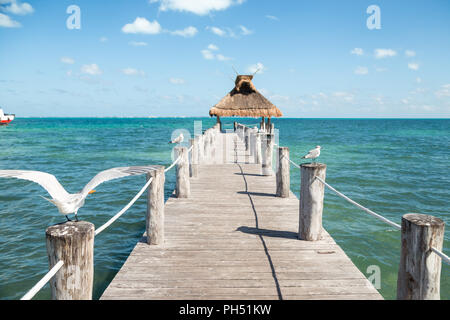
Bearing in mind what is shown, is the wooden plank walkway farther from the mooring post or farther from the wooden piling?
the mooring post

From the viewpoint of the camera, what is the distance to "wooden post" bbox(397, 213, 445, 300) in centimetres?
206

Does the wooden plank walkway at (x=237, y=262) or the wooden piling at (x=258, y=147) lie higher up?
the wooden piling at (x=258, y=147)

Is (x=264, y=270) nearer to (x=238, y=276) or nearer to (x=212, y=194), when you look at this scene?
(x=238, y=276)

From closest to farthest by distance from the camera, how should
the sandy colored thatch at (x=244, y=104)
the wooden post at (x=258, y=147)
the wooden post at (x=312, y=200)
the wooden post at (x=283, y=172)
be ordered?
the wooden post at (x=312, y=200) < the wooden post at (x=283, y=172) < the wooden post at (x=258, y=147) < the sandy colored thatch at (x=244, y=104)

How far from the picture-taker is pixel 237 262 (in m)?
4.00

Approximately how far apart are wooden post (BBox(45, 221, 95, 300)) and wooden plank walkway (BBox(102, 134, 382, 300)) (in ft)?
4.32

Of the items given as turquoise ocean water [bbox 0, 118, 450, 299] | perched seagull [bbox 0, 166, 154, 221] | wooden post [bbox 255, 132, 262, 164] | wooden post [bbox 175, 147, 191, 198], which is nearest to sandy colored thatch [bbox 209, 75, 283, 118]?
turquoise ocean water [bbox 0, 118, 450, 299]

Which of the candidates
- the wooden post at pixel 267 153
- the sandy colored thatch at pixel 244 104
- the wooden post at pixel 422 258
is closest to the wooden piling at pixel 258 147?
the wooden post at pixel 267 153

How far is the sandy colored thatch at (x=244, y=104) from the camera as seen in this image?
22.8 m

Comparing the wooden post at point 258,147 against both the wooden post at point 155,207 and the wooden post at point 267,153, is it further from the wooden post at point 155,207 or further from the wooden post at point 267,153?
the wooden post at point 155,207

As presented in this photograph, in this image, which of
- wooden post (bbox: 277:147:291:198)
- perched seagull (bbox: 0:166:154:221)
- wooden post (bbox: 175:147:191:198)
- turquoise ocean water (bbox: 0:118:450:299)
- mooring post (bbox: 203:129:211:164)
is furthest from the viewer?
mooring post (bbox: 203:129:211:164)

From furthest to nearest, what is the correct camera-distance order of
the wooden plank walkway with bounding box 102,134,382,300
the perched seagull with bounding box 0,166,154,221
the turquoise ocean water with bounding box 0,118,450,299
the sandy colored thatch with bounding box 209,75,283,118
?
the sandy colored thatch with bounding box 209,75,283,118, the turquoise ocean water with bounding box 0,118,450,299, the wooden plank walkway with bounding box 102,134,382,300, the perched seagull with bounding box 0,166,154,221

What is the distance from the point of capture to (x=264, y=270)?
379 cm

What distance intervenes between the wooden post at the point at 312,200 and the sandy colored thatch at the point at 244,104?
1829 cm
